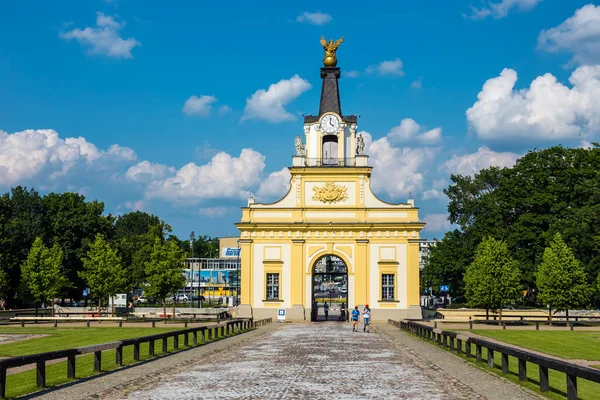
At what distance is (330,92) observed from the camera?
5969 centimetres

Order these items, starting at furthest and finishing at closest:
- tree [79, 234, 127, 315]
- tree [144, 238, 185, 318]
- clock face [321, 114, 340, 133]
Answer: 1. clock face [321, 114, 340, 133]
2. tree [79, 234, 127, 315]
3. tree [144, 238, 185, 318]

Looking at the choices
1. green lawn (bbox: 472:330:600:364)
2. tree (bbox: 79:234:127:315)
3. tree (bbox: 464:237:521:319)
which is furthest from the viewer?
tree (bbox: 79:234:127:315)

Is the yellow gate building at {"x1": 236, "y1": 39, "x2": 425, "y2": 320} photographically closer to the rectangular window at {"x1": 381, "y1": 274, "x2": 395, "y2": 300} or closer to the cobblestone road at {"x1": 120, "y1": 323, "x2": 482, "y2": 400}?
the rectangular window at {"x1": 381, "y1": 274, "x2": 395, "y2": 300}

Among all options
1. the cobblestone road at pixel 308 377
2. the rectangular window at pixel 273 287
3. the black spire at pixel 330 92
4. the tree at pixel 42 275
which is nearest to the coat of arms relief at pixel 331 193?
the black spire at pixel 330 92

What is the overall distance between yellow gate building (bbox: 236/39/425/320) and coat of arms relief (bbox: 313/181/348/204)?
0.08 meters

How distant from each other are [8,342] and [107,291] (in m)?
24.8

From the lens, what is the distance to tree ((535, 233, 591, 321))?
152ft

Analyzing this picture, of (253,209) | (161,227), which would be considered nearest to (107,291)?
(253,209)

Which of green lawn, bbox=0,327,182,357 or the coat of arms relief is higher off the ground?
the coat of arms relief

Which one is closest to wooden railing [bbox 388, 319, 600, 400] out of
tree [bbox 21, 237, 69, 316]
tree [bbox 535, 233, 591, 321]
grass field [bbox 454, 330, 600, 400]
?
grass field [bbox 454, 330, 600, 400]

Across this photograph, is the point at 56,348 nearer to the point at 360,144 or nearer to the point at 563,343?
the point at 563,343

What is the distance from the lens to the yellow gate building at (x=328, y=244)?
55219 mm

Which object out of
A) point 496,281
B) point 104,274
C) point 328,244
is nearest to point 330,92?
point 328,244

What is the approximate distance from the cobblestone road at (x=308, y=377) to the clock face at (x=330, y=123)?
3381 cm
